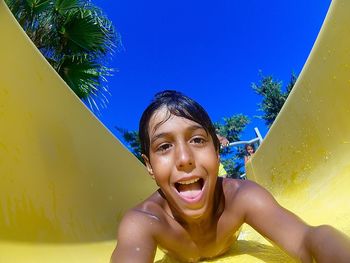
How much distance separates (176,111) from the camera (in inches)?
39.3

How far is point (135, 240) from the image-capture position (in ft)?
3.11

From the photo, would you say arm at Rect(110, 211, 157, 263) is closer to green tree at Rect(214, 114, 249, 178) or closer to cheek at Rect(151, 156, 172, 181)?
cheek at Rect(151, 156, 172, 181)

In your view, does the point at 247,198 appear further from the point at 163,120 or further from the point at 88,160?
the point at 88,160

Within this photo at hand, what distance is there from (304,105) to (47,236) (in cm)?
106

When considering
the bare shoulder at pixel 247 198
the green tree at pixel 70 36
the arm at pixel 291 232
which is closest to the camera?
the arm at pixel 291 232

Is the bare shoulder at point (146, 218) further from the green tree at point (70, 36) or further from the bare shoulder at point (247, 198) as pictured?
the green tree at point (70, 36)

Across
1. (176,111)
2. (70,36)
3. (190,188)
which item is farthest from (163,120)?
(70,36)

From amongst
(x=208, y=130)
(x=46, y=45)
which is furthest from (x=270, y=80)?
(x=208, y=130)

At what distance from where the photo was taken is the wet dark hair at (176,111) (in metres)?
1.00

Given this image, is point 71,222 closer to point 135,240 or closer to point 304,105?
point 135,240

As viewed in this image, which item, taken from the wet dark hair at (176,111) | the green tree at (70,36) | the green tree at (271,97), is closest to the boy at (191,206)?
the wet dark hair at (176,111)

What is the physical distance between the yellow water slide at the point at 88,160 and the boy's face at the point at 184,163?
0.26 m

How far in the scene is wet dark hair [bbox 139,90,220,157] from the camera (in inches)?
39.5

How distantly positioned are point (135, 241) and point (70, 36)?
3.28 meters
